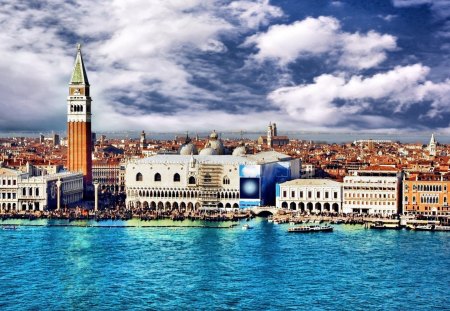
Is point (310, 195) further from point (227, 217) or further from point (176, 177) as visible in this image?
point (176, 177)

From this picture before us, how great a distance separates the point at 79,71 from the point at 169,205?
6400 mm

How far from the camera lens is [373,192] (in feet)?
87.9

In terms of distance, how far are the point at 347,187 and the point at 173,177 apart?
6.47 m

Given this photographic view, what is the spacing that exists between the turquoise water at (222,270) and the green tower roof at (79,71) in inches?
343

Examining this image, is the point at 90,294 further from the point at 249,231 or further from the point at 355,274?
the point at 249,231

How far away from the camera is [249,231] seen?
2372cm

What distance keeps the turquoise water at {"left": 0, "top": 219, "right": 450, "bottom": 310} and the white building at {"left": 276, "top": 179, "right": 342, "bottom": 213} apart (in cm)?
384

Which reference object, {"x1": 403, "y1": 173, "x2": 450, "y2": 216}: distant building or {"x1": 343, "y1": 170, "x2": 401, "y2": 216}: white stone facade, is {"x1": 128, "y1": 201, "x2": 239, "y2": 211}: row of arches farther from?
Answer: {"x1": 403, "y1": 173, "x2": 450, "y2": 216}: distant building

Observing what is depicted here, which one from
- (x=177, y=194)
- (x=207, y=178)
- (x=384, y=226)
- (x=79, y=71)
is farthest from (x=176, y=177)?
(x=384, y=226)

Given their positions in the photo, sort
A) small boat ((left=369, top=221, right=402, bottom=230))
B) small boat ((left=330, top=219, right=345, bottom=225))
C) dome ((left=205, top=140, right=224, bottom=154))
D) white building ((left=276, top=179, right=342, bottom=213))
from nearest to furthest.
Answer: small boat ((left=369, top=221, right=402, bottom=230)) → small boat ((left=330, top=219, right=345, bottom=225)) → white building ((left=276, top=179, right=342, bottom=213)) → dome ((left=205, top=140, right=224, bottom=154))

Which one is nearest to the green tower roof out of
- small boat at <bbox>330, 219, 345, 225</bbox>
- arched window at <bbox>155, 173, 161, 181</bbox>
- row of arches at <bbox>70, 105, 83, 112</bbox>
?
row of arches at <bbox>70, 105, 83, 112</bbox>

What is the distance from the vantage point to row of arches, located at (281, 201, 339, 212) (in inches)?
1093

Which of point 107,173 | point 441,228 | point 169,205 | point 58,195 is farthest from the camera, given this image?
point 107,173

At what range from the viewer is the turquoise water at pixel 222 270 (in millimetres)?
15062
